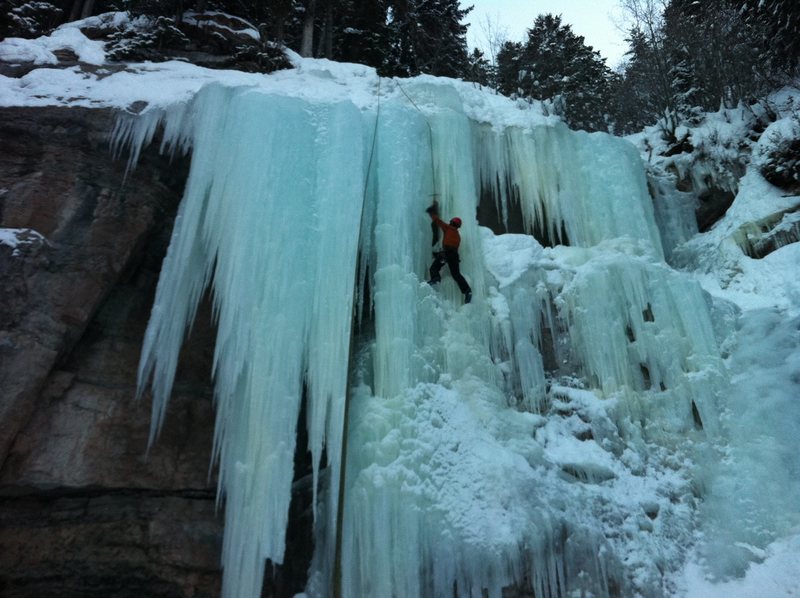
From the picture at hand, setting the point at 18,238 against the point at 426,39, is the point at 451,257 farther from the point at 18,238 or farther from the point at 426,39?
the point at 426,39

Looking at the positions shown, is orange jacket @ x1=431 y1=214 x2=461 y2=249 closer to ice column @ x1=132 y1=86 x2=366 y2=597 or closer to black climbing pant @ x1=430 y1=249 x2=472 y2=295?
black climbing pant @ x1=430 y1=249 x2=472 y2=295

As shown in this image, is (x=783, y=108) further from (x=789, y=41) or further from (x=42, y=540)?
(x=42, y=540)

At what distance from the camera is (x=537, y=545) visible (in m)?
4.31

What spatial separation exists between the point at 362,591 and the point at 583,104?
11.8 metres

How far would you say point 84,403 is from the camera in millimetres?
4965

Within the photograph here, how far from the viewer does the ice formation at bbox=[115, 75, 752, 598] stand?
14.1ft

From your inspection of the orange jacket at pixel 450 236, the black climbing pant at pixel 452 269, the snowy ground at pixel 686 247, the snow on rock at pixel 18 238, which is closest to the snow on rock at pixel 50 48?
the snowy ground at pixel 686 247

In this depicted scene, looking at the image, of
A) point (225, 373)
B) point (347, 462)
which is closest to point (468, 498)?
point (347, 462)

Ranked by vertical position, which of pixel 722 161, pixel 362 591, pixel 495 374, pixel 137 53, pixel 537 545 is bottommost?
pixel 362 591

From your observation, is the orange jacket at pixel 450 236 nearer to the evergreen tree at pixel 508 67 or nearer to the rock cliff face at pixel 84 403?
the rock cliff face at pixel 84 403

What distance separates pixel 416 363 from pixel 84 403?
3.27m

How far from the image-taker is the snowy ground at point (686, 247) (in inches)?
176

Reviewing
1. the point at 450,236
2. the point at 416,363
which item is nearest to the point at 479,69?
the point at 450,236

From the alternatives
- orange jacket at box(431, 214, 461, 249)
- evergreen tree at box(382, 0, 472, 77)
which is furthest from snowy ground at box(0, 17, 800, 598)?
evergreen tree at box(382, 0, 472, 77)
